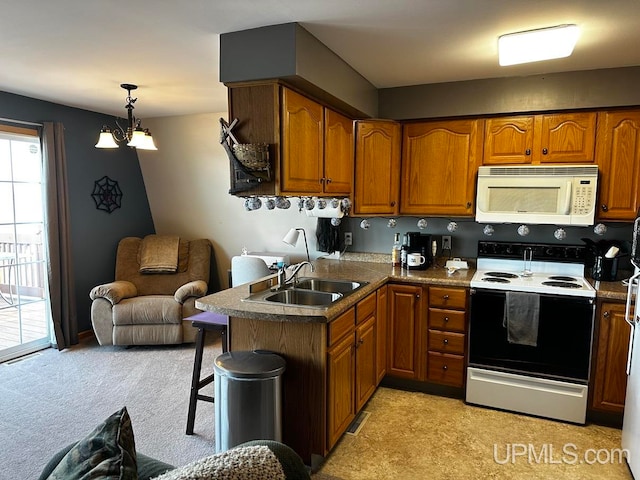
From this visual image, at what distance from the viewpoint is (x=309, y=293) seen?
9.18ft

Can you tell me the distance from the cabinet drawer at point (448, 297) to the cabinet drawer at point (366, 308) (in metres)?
0.45

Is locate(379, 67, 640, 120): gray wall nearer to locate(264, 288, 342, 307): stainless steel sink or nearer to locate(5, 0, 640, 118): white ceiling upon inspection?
locate(5, 0, 640, 118): white ceiling

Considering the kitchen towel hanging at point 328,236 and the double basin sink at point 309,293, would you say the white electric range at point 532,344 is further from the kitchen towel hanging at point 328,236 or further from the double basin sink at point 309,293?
the kitchen towel hanging at point 328,236

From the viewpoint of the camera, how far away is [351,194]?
3.48 meters

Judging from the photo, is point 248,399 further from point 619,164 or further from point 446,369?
point 619,164

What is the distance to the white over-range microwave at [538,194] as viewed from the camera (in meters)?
3.02

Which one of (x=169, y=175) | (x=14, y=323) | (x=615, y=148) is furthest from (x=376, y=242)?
(x=14, y=323)

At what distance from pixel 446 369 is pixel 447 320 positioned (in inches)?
14.6

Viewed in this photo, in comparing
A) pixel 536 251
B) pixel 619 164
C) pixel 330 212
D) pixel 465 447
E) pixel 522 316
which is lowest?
pixel 465 447

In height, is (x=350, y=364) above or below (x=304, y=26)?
below

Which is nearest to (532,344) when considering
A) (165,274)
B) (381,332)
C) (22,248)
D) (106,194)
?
(381,332)

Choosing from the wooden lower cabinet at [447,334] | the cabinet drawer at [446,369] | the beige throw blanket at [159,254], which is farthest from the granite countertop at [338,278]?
the beige throw blanket at [159,254]

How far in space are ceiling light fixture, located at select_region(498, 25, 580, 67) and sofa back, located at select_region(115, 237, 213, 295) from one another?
359 centimetres

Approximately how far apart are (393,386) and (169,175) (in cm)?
339
